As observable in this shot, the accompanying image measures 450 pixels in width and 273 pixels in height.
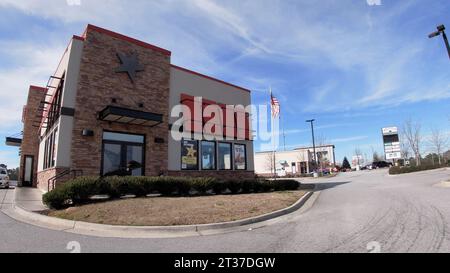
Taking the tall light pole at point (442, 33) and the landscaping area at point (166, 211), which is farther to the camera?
the tall light pole at point (442, 33)

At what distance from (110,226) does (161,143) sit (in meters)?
9.98

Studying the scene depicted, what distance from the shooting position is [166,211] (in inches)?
397

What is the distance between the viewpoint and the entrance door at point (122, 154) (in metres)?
16.1

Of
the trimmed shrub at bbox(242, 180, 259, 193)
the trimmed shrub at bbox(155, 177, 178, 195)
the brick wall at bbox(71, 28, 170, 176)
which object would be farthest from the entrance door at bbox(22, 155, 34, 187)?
the trimmed shrub at bbox(242, 180, 259, 193)

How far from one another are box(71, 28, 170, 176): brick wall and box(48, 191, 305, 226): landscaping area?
5.14m

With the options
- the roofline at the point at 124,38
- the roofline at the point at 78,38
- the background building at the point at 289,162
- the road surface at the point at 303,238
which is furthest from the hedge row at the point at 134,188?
the background building at the point at 289,162

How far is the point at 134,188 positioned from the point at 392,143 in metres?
62.0

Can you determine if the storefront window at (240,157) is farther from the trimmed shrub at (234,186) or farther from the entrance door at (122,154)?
the entrance door at (122,154)

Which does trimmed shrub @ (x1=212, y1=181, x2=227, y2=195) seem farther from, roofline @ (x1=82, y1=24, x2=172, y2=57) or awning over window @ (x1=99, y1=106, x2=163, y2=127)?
roofline @ (x1=82, y1=24, x2=172, y2=57)

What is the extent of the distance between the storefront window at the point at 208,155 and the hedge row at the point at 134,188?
3.89 metres

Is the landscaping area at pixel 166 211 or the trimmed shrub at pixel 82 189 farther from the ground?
the trimmed shrub at pixel 82 189

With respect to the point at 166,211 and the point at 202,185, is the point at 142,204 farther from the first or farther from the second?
the point at 202,185

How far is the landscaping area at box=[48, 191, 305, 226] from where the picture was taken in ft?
29.5
